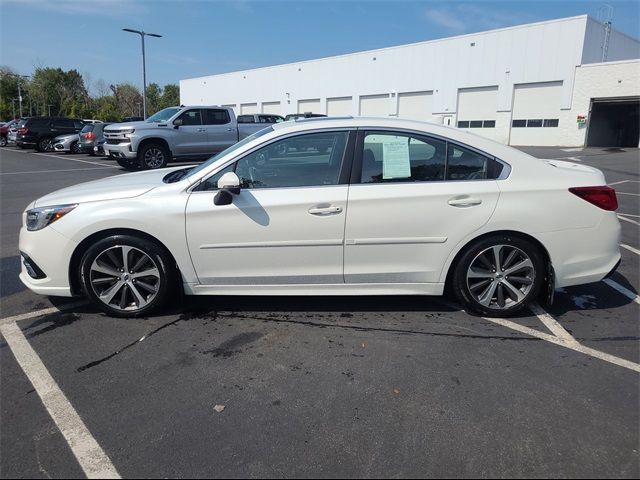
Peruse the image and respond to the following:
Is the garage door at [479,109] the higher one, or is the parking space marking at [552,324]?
the garage door at [479,109]

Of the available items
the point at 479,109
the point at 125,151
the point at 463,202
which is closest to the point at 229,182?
the point at 463,202

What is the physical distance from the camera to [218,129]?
15477 mm

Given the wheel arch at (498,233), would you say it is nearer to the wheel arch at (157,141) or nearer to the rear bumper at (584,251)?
the rear bumper at (584,251)

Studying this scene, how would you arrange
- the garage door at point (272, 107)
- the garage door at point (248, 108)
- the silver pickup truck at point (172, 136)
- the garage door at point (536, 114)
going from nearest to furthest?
the silver pickup truck at point (172, 136) < the garage door at point (536, 114) < the garage door at point (272, 107) < the garage door at point (248, 108)

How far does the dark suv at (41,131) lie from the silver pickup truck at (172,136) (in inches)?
586

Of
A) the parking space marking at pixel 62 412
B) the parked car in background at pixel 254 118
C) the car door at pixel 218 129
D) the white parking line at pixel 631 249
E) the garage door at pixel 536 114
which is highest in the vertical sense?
the garage door at pixel 536 114

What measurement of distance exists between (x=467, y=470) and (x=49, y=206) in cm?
369

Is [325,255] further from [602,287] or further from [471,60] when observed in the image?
[471,60]

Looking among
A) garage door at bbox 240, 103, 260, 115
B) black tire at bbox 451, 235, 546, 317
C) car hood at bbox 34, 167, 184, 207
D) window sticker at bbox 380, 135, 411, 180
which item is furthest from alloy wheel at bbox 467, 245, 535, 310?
garage door at bbox 240, 103, 260, 115

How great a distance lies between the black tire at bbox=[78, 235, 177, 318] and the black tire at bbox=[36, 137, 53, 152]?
27342mm

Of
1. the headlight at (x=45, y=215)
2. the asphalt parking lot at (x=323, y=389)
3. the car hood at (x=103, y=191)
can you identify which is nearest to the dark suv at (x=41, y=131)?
the asphalt parking lot at (x=323, y=389)

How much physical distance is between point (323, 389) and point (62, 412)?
1564 mm

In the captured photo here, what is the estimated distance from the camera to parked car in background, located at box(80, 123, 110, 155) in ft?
74.2

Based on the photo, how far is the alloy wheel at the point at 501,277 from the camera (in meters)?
3.94
